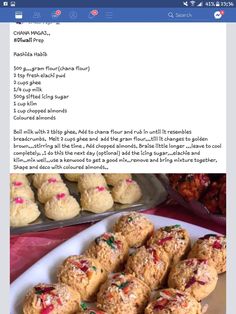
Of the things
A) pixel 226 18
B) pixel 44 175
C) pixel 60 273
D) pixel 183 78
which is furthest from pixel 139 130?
pixel 44 175

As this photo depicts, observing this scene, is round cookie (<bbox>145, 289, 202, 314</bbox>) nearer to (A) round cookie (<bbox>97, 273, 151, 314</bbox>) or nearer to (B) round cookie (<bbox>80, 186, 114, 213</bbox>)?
(A) round cookie (<bbox>97, 273, 151, 314</bbox>)

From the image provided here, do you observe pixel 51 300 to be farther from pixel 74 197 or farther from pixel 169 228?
pixel 74 197

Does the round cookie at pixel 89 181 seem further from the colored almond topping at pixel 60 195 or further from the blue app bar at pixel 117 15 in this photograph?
the blue app bar at pixel 117 15

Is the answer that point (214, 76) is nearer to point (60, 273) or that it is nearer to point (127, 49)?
point (127, 49)

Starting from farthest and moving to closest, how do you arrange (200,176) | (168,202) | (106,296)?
(168,202) < (200,176) < (106,296)

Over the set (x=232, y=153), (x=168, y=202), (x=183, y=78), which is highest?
(x=183, y=78)
